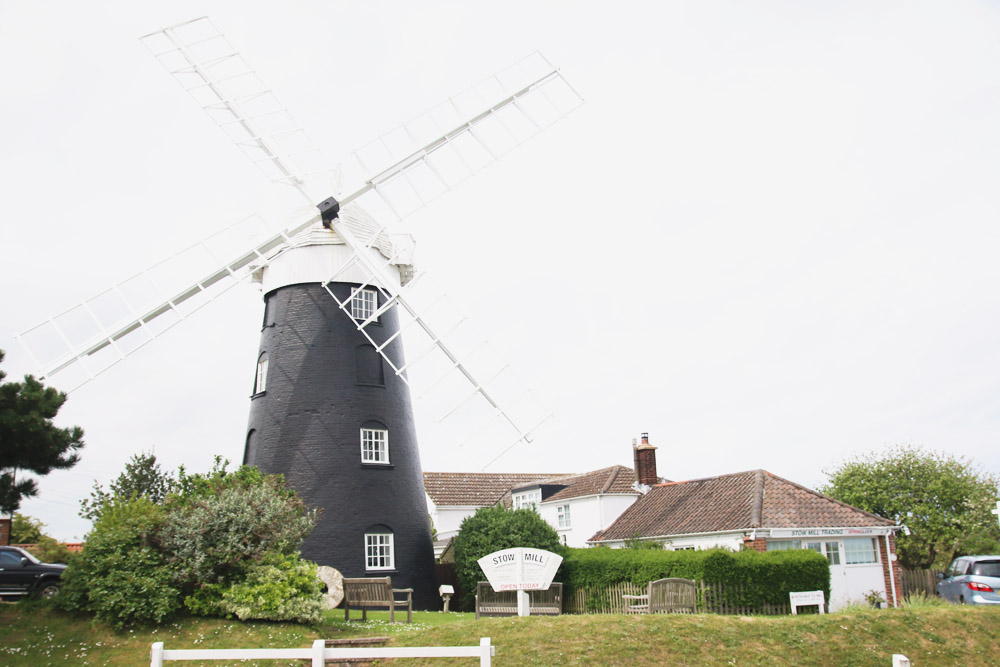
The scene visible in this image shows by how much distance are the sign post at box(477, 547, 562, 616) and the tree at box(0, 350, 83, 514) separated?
8.54m

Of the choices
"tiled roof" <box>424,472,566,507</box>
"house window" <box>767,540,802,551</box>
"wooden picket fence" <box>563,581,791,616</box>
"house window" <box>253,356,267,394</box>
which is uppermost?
"house window" <box>253,356,267,394</box>

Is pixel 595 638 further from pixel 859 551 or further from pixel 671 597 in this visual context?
pixel 859 551

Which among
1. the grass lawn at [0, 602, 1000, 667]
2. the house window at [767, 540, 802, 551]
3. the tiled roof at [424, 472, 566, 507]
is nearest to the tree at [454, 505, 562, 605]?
the house window at [767, 540, 802, 551]

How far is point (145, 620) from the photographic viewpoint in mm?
14156

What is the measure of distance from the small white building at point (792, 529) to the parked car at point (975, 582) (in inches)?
100

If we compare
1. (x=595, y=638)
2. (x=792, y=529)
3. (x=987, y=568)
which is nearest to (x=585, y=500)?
(x=792, y=529)

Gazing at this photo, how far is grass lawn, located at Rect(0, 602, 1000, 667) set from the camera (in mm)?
12977

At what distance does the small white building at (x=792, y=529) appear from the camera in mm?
22156

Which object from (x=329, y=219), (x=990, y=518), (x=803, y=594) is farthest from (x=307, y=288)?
(x=990, y=518)

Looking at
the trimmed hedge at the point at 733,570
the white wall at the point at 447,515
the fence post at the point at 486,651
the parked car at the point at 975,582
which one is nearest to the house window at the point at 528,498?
the white wall at the point at 447,515

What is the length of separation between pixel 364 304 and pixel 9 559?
10310 mm

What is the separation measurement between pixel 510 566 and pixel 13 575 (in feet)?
35.6

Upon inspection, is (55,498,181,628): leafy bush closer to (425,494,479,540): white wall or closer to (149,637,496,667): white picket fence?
(149,637,496,667): white picket fence

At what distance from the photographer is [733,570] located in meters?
18.3
